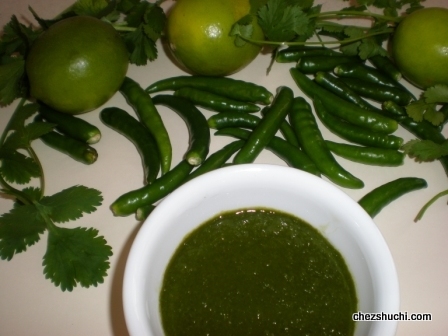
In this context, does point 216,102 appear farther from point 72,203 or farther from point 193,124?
point 72,203

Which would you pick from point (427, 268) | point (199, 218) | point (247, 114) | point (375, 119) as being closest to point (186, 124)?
point (247, 114)

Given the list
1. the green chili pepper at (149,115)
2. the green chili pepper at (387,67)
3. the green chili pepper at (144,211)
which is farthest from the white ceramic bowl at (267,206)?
the green chili pepper at (387,67)

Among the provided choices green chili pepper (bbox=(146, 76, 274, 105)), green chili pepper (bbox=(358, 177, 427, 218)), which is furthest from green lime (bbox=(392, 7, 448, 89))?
green chili pepper (bbox=(146, 76, 274, 105))

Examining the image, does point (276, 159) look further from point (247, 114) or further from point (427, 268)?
point (427, 268)

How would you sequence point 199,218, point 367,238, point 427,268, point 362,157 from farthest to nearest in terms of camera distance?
point 362,157
point 427,268
point 199,218
point 367,238

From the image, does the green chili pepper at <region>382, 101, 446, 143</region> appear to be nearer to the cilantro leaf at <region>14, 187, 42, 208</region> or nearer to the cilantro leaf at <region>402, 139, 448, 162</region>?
the cilantro leaf at <region>402, 139, 448, 162</region>

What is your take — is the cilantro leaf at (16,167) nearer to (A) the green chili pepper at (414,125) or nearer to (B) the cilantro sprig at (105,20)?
(B) the cilantro sprig at (105,20)
